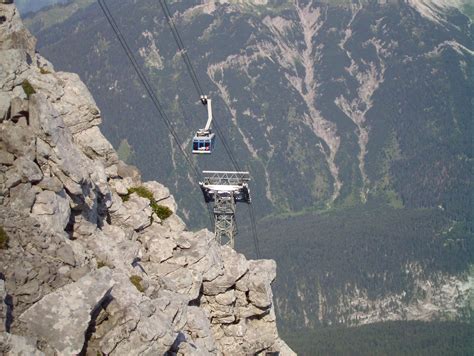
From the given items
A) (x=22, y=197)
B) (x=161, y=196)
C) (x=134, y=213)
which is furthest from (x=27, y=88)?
(x=161, y=196)

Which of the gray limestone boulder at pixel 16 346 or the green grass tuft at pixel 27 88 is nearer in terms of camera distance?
the gray limestone boulder at pixel 16 346

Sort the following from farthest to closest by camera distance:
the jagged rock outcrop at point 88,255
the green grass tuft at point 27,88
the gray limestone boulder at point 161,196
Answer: the gray limestone boulder at point 161,196 → the green grass tuft at point 27,88 → the jagged rock outcrop at point 88,255

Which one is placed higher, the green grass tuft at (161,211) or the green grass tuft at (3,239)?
the green grass tuft at (3,239)

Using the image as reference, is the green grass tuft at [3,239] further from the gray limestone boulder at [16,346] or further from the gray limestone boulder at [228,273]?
the gray limestone boulder at [228,273]

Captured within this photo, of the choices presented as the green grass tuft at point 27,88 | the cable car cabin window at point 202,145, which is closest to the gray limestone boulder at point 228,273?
the cable car cabin window at point 202,145

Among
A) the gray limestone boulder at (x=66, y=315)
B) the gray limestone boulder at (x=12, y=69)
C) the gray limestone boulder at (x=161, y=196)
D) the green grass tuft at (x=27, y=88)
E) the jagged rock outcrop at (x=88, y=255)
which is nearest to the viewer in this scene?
the gray limestone boulder at (x=66, y=315)

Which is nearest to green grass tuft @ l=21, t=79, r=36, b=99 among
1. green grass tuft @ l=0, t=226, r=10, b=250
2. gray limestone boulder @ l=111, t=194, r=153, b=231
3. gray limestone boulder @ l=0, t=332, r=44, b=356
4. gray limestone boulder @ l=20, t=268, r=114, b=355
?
gray limestone boulder @ l=111, t=194, r=153, b=231

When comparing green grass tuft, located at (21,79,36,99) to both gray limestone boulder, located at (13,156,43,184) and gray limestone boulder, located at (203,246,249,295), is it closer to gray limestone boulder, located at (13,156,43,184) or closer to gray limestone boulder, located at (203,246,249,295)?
gray limestone boulder, located at (13,156,43,184)

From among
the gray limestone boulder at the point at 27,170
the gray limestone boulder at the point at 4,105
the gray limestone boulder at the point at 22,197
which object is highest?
the gray limestone boulder at the point at 4,105

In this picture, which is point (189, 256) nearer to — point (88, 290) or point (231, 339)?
point (231, 339)
